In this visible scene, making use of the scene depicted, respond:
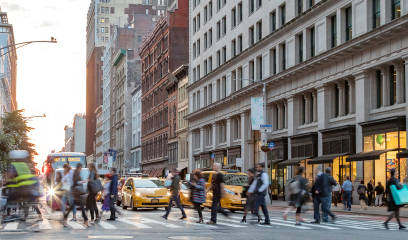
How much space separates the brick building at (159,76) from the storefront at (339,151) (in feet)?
149

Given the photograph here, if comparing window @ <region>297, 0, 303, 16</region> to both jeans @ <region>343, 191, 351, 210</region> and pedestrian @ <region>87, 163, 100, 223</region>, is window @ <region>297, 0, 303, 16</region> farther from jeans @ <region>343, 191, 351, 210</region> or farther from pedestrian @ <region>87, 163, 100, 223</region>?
pedestrian @ <region>87, 163, 100, 223</region>

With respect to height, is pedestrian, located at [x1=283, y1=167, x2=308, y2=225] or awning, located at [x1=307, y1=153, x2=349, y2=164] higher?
awning, located at [x1=307, y1=153, x2=349, y2=164]

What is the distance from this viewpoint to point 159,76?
9294cm

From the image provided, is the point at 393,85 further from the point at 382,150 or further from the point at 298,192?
the point at 298,192

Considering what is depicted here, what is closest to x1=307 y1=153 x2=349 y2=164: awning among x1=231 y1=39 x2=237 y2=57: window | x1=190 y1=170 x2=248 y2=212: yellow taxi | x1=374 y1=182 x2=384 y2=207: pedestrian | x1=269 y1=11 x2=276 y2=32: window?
x1=374 y1=182 x2=384 y2=207: pedestrian

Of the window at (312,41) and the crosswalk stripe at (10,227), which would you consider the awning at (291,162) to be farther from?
the crosswalk stripe at (10,227)

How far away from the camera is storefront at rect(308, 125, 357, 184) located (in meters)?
39.5

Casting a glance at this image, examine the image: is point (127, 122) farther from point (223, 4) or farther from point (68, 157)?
point (68, 157)

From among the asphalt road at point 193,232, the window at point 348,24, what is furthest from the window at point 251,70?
the asphalt road at point 193,232

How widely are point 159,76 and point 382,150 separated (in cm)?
6016

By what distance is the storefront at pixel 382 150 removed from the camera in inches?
1362

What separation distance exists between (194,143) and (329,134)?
→ 3450 centimetres

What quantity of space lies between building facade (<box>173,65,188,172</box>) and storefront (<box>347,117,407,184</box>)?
137 ft

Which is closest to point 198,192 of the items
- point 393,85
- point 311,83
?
point 393,85
